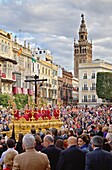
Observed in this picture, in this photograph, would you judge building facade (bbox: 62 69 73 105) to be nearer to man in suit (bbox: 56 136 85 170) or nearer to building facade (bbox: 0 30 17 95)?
building facade (bbox: 0 30 17 95)

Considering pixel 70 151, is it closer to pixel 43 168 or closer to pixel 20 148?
pixel 43 168

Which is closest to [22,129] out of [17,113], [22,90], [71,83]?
[17,113]

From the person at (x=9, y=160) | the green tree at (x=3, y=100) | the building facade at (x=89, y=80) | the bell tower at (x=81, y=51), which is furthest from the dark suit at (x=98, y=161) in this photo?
the bell tower at (x=81, y=51)

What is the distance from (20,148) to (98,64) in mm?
99695

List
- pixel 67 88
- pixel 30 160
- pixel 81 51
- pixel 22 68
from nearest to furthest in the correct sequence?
pixel 30 160 → pixel 22 68 → pixel 67 88 → pixel 81 51

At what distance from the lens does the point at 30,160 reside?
720 centimetres

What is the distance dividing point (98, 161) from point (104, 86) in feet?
293

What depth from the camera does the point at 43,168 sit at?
7.32 m

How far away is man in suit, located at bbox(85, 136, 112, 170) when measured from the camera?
25.1 feet

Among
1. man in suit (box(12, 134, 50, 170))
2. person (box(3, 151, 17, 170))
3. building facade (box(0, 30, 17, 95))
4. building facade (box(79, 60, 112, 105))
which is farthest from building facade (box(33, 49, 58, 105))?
man in suit (box(12, 134, 50, 170))

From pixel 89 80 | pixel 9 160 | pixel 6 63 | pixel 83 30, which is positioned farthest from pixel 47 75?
pixel 9 160

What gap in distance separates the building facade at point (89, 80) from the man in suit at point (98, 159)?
10249 centimetres

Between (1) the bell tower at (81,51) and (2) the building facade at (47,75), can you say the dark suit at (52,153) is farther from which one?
(1) the bell tower at (81,51)

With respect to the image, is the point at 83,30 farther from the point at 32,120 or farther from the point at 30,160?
the point at 30,160
